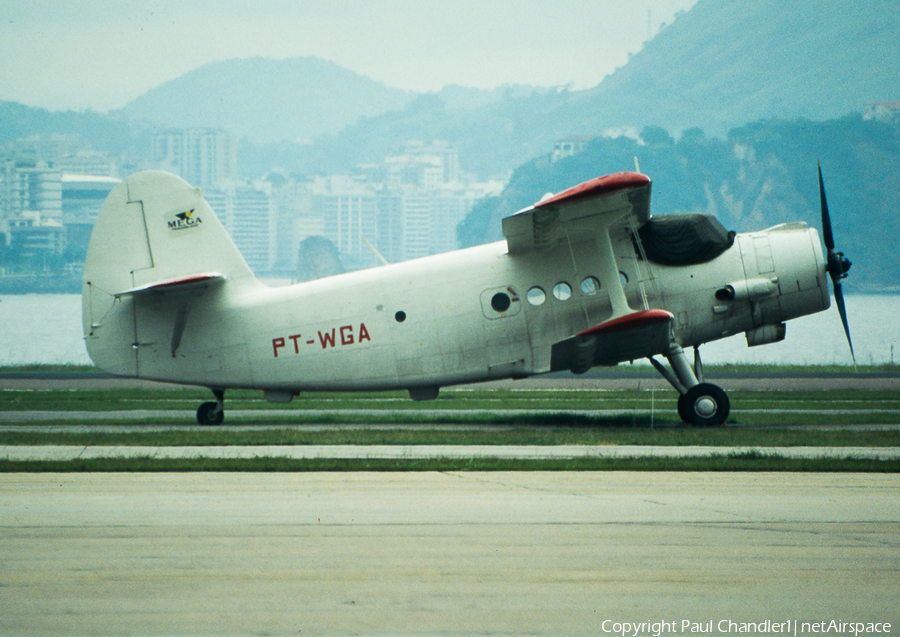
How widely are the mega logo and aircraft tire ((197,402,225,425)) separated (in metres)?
3.75

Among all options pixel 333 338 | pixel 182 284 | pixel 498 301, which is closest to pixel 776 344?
pixel 498 301

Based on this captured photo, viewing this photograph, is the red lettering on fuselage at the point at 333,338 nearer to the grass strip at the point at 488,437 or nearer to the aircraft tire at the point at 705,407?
the grass strip at the point at 488,437

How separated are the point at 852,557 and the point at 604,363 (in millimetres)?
10737

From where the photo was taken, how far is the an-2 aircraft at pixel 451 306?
19.6 meters

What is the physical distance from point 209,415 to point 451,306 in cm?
566

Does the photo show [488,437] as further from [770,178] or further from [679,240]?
[770,178]

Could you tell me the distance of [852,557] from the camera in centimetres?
902

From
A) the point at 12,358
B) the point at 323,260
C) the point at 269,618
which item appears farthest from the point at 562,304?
the point at 323,260

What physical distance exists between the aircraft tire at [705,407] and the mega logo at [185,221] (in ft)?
35.1

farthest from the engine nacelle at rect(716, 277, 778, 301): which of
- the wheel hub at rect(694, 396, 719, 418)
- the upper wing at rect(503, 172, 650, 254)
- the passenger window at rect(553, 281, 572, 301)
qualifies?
the passenger window at rect(553, 281, 572, 301)

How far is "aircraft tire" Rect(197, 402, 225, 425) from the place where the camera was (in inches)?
810

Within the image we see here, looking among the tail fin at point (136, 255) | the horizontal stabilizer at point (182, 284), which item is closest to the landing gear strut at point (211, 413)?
the tail fin at point (136, 255)

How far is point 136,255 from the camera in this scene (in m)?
20.2

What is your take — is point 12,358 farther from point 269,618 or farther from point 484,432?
point 269,618
